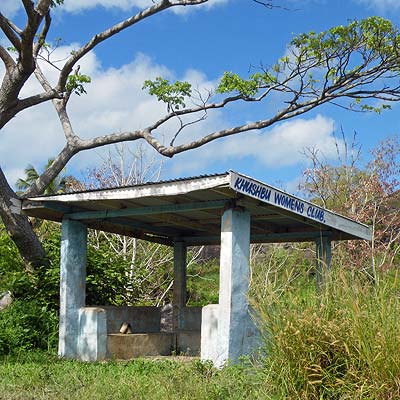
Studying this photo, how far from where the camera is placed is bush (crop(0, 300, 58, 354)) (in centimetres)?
941

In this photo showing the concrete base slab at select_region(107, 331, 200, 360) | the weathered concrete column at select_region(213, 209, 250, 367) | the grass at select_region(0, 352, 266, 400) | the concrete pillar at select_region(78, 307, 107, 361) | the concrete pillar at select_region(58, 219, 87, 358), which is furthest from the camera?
the concrete base slab at select_region(107, 331, 200, 360)

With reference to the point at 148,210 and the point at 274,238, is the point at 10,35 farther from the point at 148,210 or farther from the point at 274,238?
the point at 274,238

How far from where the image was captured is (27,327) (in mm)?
9859

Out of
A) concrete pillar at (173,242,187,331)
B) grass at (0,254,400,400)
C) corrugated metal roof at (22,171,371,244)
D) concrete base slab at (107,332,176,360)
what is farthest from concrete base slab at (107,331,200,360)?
grass at (0,254,400,400)

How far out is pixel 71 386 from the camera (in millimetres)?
6340

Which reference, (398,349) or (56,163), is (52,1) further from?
(398,349)

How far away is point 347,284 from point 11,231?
676 cm

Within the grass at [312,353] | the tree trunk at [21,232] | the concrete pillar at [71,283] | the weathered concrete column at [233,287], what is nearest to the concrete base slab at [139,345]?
the concrete pillar at [71,283]

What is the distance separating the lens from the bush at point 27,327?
9414 millimetres

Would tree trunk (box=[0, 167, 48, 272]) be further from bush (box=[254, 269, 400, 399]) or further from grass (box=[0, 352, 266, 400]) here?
bush (box=[254, 269, 400, 399])

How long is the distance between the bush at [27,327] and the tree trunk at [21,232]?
0.89 metres

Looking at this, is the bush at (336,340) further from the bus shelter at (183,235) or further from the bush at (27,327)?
the bush at (27,327)

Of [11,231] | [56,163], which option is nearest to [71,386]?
[11,231]

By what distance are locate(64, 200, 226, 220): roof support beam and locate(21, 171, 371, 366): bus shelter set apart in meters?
0.01
